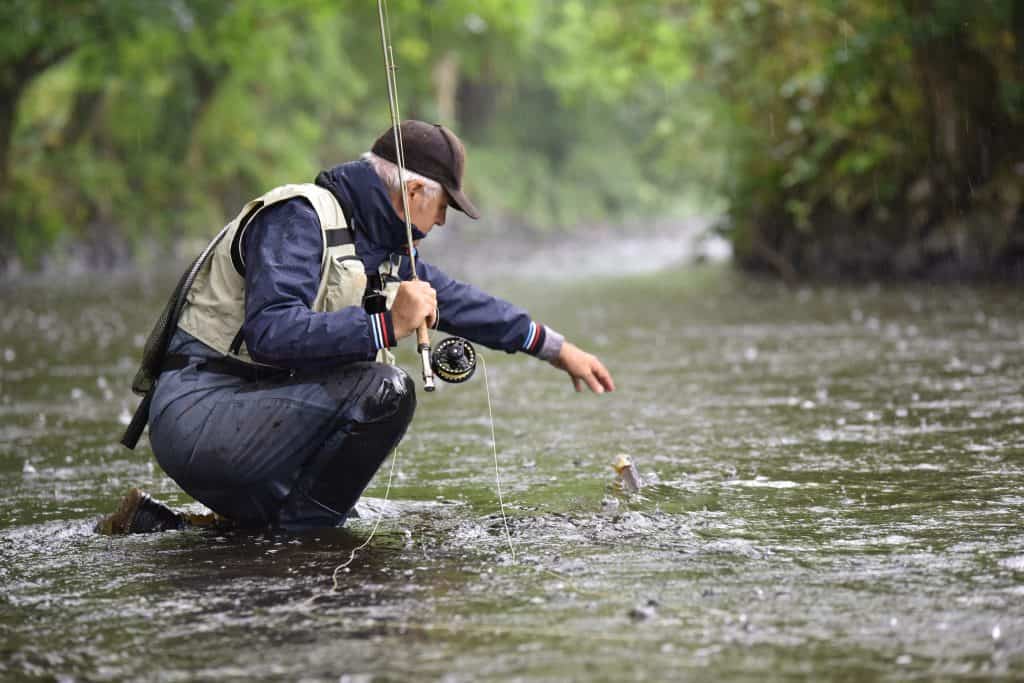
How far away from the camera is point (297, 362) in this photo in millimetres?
4766

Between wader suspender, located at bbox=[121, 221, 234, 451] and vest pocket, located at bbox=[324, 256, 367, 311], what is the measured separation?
35 cm

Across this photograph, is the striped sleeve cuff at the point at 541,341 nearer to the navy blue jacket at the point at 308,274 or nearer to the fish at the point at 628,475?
the navy blue jacket at the point at 308,274

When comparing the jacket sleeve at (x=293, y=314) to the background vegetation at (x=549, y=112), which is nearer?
the jacket sleeve at (x=293, y=314)

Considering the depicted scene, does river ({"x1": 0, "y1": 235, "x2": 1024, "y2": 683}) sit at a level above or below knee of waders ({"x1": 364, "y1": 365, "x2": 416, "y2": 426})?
below

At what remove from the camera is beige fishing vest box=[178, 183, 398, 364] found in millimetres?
4883

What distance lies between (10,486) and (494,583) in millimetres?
2963

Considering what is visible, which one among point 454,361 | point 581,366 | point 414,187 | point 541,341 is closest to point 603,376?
point 581,366

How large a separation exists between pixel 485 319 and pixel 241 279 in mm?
873

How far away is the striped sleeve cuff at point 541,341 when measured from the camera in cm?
534

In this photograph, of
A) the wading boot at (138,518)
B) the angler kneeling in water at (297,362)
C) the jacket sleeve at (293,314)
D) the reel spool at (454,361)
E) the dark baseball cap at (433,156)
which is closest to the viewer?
the jacket sleeve at (293,314)

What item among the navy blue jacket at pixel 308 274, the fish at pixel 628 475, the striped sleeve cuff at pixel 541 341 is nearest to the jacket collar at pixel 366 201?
the navy blue jacket at pixel 308 274

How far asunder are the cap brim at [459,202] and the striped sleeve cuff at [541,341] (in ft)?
1.66

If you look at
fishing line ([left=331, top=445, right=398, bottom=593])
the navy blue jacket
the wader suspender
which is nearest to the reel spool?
the navy blue jacket

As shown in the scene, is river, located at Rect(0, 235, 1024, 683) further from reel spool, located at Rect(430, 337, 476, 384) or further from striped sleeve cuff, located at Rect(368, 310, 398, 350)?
striped sleeve cuff, located at Rect(368, 310, 398, 350)
